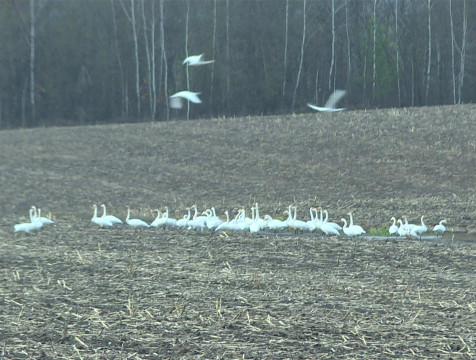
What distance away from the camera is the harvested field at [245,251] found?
7832 mm

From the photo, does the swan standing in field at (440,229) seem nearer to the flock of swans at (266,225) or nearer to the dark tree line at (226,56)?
the flock of swans at (266,225)

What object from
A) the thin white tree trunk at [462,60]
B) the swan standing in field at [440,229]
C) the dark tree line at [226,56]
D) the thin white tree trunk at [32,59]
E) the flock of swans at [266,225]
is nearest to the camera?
the flock of swans at [266,225]

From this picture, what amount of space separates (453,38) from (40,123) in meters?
22.8

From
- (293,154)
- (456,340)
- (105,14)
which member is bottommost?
(456,340)

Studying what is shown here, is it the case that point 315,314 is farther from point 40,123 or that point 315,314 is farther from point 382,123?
point 40,123

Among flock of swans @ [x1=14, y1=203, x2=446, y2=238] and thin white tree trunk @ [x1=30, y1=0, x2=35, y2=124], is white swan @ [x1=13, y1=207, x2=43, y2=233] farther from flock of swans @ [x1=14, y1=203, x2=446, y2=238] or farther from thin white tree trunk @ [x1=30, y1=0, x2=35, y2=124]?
thin white tree trunk @ [x1=30, y1=0, x2=35, y2=124]

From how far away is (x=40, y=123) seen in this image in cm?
4722

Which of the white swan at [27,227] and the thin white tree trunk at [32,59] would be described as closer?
the white swan at [27,227]

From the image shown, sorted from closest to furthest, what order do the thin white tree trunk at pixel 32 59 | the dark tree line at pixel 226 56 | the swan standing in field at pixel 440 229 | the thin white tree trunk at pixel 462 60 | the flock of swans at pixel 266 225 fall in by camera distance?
the flock of swans at pixel 266 225
the swan standing in field at pixel 440 229
the thin white tree trunk at pixel 462 60
the dark tree line at pixel 226 56
the thin white tree trunk at pixel 32 59

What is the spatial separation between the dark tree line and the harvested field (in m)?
13.3

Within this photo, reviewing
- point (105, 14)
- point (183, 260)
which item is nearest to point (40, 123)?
point (105, 14)

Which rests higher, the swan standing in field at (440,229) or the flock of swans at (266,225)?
the flock of swans at (266,225)

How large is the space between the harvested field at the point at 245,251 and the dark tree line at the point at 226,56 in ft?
43.6

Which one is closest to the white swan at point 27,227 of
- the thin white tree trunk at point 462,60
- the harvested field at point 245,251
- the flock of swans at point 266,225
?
the flock of swans at point 266,225
